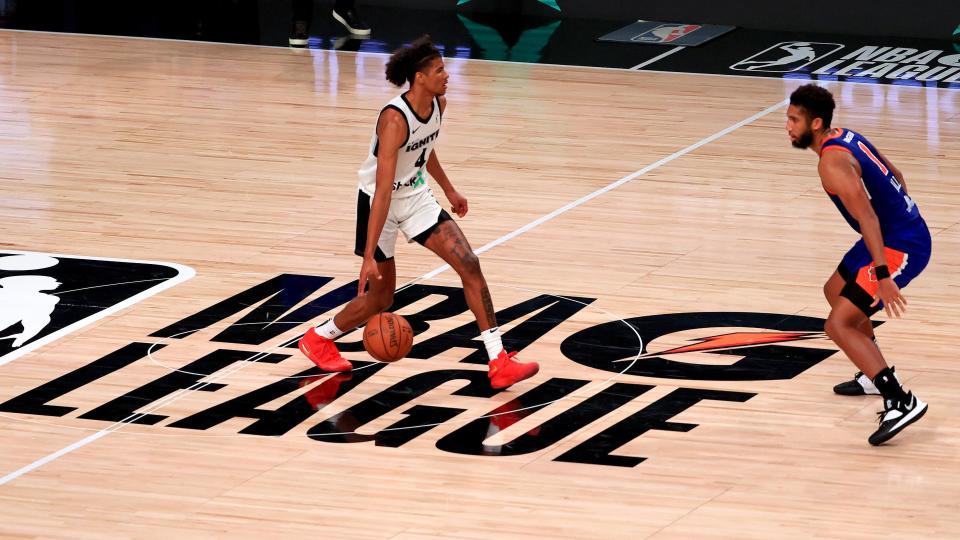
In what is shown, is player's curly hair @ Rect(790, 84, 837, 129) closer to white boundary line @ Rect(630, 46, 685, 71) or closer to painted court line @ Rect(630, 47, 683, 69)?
white boundary line @ Rect(630, 46, 685, 71)

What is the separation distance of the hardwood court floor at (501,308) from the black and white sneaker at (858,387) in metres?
0.09

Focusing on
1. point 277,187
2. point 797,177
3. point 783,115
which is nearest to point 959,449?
point 797,177

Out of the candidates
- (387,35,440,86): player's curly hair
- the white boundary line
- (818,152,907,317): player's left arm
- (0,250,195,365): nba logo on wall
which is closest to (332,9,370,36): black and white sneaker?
the white boundary line

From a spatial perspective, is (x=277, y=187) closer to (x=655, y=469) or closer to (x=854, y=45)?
(x=655, y=469)

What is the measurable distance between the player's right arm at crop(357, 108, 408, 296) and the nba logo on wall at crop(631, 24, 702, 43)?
9.97 m

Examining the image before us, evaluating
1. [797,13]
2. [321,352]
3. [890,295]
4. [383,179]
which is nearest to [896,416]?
[890,295]

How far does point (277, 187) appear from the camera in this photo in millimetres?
10797

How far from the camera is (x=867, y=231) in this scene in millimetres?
6207

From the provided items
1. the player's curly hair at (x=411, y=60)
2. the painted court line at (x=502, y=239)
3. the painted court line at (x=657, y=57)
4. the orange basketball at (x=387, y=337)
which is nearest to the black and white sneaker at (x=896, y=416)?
the orange basketball at (x=387, y=337)

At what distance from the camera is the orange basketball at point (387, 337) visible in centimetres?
691

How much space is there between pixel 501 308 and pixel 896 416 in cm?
249

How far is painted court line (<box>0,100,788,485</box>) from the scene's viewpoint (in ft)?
20.5

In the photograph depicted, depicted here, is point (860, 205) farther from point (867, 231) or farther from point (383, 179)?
point (383, 179)

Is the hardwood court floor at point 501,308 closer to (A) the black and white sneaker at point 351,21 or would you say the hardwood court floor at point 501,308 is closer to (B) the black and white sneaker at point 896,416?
(B) the black and white sneaker at point 896,416
